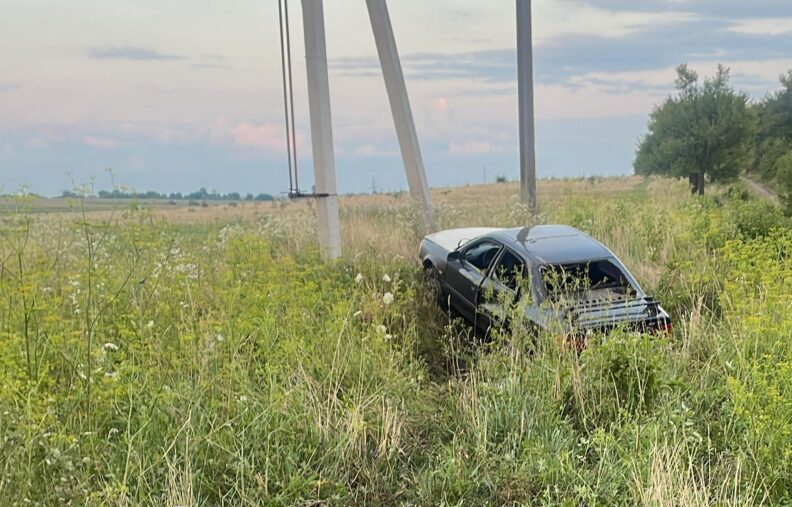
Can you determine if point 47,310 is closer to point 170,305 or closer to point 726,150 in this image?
→ point 170,305

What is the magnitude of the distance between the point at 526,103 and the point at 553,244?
6.43 metres

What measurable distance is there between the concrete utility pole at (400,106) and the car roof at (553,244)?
4476 mm

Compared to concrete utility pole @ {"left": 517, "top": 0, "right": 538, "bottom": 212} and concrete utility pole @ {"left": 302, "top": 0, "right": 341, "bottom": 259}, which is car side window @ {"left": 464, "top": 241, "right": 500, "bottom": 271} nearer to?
concrete utility pole @ {"left": 302, "top": 0, "right": 341, "bottom": 259}

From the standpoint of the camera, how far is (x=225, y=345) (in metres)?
4.72

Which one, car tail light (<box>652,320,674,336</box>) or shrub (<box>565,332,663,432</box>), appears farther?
car tail light (<box>652,320,674,336</box>)

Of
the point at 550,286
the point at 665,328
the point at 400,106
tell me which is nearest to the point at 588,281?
the point at 550,286

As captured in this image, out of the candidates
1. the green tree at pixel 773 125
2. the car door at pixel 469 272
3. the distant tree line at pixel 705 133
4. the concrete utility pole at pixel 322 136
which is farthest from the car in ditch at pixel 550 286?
the green tree at pixel 773 125

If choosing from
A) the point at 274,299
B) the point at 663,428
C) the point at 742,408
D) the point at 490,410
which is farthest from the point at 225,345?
the point at 742,408

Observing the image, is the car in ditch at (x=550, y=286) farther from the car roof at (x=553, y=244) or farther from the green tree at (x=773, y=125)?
the green tree at (x=773, y=125)

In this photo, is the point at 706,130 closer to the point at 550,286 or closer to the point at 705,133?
the point at 705,133

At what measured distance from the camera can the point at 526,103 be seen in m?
11.8

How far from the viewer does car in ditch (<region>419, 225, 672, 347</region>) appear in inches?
201

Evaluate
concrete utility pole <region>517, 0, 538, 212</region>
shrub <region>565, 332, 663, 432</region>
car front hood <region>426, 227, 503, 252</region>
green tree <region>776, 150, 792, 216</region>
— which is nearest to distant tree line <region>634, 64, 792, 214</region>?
green tree <region>776, 150, 792, 216</region>

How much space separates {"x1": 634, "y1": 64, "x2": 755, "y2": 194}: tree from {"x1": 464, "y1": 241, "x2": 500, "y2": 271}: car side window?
897 inches
